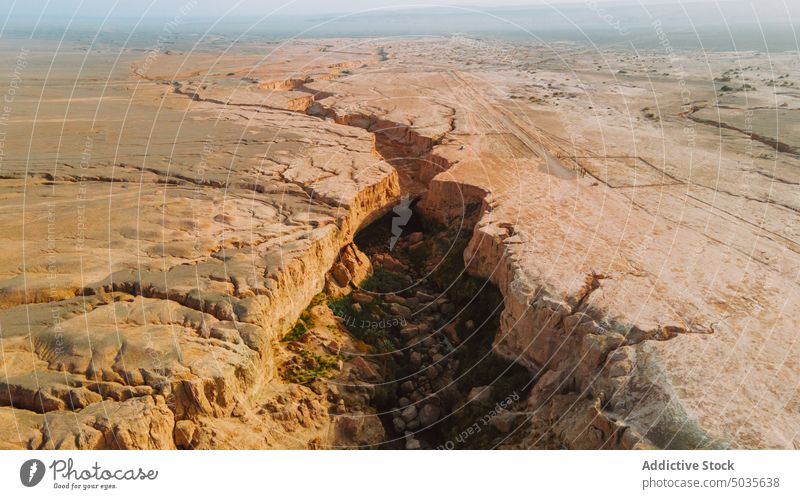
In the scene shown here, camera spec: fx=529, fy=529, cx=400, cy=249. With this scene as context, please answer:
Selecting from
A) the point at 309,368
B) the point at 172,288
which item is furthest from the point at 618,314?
the point at 172,288

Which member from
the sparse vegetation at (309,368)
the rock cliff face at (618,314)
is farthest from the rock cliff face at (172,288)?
the rock cliff face at (618,314)

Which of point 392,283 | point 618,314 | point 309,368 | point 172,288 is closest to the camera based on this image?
point 618,314

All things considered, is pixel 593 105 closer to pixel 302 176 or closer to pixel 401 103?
pixel 401 103

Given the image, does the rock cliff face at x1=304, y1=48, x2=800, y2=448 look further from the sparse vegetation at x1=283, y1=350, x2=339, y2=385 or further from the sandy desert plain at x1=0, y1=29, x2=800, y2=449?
the sparse vegetation at x1=283, y1=350, x2=339, y2=385

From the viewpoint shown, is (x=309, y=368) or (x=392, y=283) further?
(x=392, y=283)

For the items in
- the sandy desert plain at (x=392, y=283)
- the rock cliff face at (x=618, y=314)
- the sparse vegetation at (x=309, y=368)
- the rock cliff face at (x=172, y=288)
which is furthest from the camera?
the sparse vegetation at (x=309, y=368)

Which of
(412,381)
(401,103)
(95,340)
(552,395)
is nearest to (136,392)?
(95,340)

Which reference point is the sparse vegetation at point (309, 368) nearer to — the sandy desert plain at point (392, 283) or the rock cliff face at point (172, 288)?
the sandy desert plain at point (392, 283)

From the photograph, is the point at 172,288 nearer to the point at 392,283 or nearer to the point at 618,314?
the point at 392,283

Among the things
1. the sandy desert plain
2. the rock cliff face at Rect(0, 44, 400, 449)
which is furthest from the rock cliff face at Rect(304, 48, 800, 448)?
the rock cliff face at Rect(0, 44, 400, 449)

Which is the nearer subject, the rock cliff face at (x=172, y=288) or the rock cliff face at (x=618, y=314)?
the rock cliff face at (x=172, y=288)
